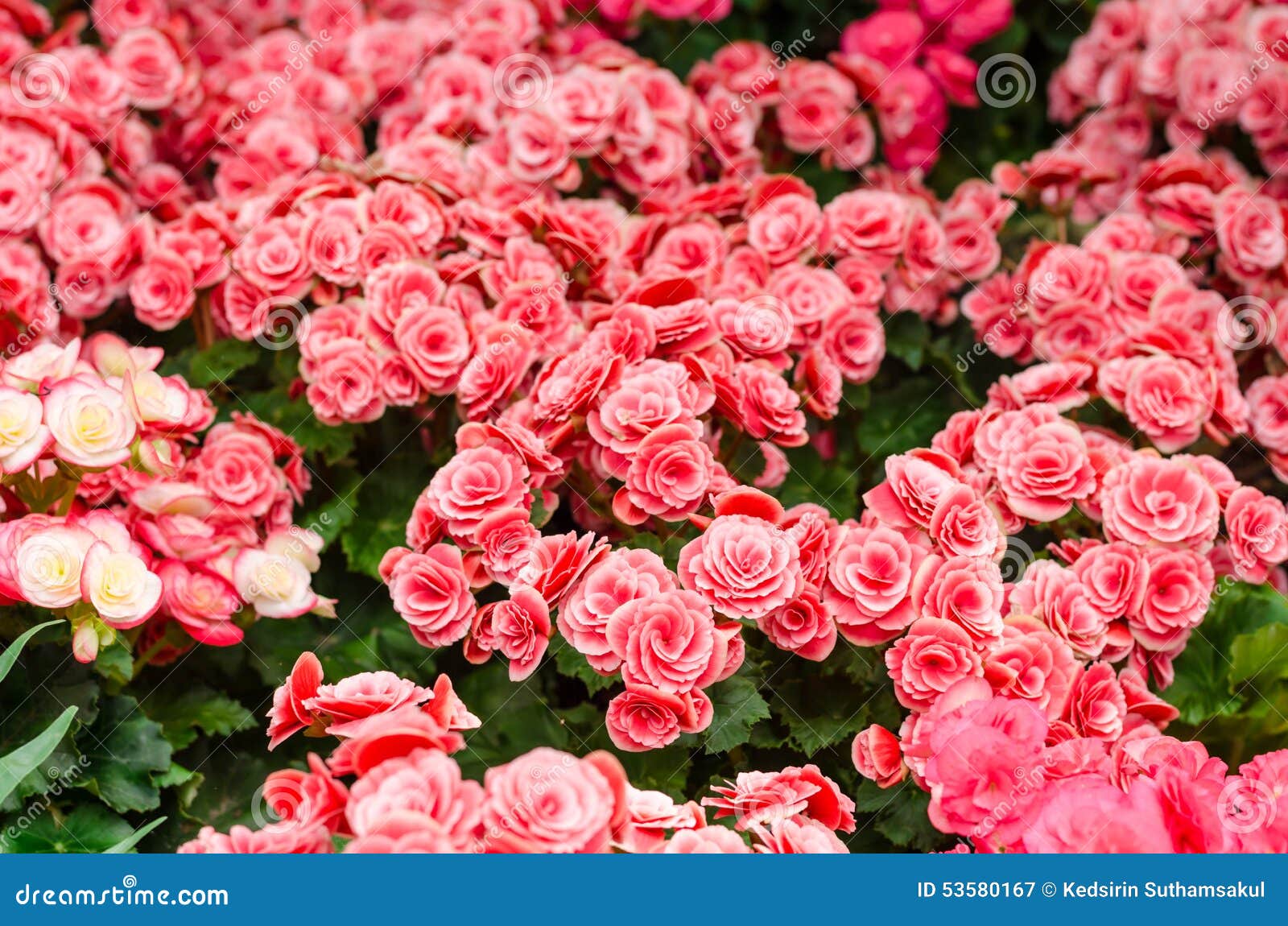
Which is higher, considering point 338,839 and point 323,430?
point 338,839

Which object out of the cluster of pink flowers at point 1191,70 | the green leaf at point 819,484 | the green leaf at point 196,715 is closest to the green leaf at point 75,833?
the green leaf at point 196,715

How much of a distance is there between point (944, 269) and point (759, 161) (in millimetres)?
560

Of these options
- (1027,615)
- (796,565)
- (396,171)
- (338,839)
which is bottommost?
(338,839)

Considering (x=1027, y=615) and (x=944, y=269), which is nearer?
(x=1027, y=615)

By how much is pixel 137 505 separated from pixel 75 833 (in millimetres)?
508

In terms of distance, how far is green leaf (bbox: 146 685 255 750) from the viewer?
76.5 inches

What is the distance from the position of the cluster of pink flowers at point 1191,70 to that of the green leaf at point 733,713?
6.47 feet

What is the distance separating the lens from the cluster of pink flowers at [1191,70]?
8.94 feet

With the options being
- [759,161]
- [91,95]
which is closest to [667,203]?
[759,161]

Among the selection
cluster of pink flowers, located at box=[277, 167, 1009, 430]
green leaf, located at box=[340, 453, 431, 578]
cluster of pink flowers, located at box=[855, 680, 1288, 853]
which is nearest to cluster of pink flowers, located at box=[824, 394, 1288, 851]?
cluster of pink flowers, located at box=[855, 680, 1288, 853]

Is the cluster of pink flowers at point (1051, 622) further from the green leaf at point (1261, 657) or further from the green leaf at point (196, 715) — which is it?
the green leaf at point (196, 715)

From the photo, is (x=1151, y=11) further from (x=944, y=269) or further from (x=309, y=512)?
(x=309, y=512)

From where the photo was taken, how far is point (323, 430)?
87.3 inches

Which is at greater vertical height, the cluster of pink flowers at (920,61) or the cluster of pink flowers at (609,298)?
the cluster of pink flowers at (920,61)
